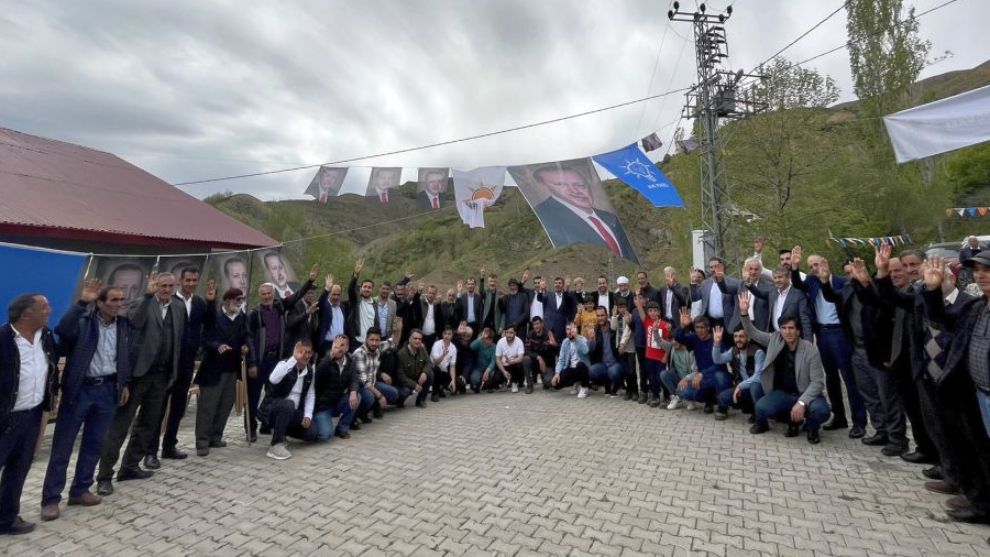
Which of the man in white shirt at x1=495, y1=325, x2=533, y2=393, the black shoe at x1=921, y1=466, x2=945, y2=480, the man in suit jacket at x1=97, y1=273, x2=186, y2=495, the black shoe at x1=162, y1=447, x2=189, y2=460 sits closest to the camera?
the black shoe at x1=921, y1=466, x2=945, y2=480

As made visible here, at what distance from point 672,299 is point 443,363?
395cm

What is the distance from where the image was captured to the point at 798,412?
5.08 meters

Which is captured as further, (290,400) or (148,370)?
(290,400)

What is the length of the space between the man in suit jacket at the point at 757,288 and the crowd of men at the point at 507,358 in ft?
0.09

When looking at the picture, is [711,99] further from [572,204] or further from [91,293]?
[91,293]

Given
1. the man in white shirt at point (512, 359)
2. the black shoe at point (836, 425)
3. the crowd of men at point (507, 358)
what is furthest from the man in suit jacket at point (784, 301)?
the man in white shirt at point (512, 359)

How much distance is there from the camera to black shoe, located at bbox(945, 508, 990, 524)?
3.17 m

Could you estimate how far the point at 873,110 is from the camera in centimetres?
2647

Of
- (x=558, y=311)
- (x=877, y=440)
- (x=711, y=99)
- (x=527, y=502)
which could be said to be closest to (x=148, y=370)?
(x=527, y=502)

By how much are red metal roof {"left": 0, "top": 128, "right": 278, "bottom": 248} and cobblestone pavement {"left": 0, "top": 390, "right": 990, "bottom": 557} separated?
19.2 ft

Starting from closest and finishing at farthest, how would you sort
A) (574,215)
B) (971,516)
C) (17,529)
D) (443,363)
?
(971,516)
(17,529)
(443,363)
(574,215)

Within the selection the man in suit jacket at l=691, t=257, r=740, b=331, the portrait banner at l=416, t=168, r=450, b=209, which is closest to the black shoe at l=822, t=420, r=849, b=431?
the man in suit jacket at l=691, t=257, r=740, b=331

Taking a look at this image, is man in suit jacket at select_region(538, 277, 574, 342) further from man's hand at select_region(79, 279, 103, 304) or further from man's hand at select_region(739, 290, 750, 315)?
man's hand at select_region(79, 279, 103, 304)

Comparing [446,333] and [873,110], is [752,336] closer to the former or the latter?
[446,333]
